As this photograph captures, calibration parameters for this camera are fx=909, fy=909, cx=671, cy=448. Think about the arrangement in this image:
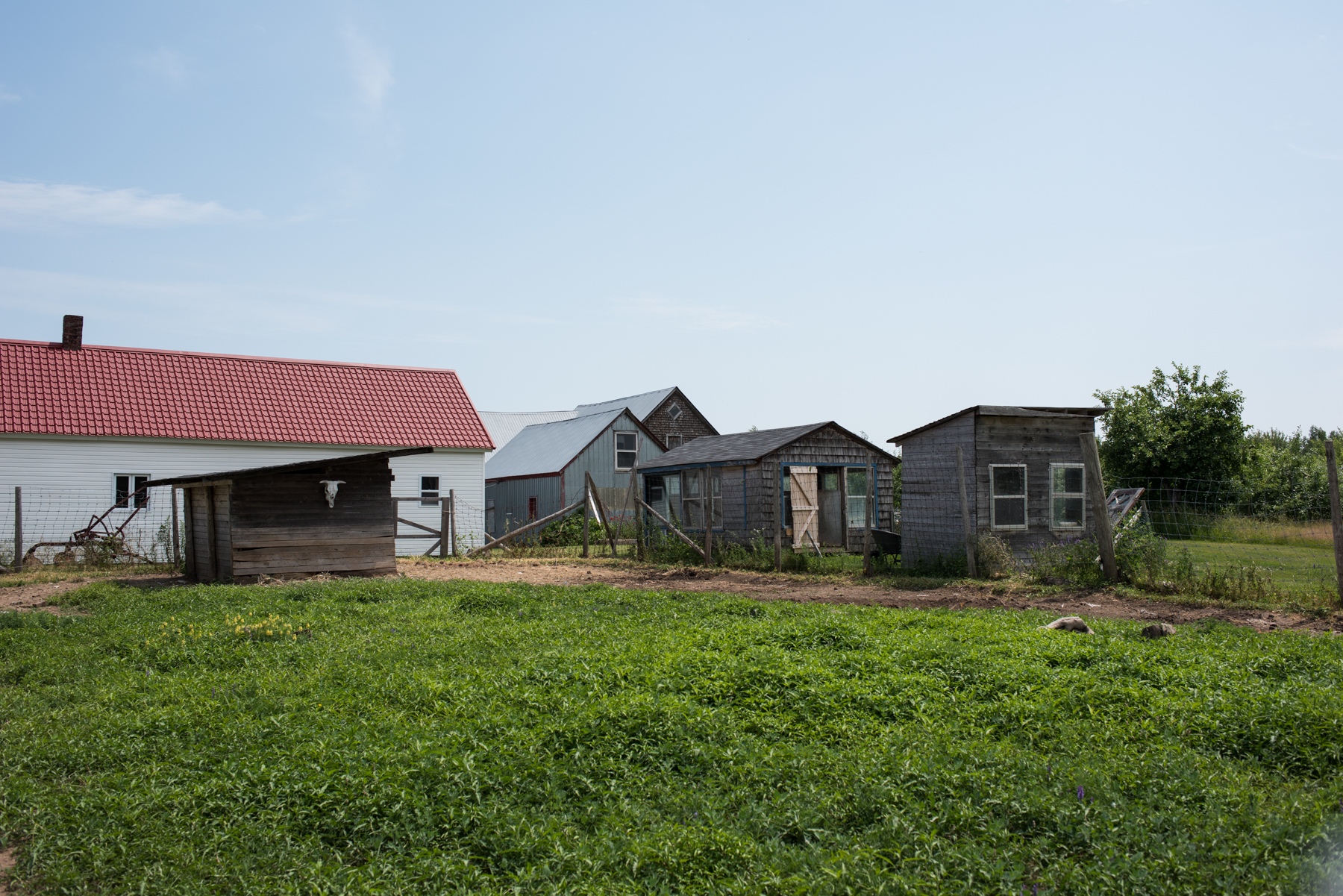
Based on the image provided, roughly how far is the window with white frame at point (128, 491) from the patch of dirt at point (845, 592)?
25.3 feet

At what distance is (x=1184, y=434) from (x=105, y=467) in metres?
35.8

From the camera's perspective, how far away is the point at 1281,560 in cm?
1478

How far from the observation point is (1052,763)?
512 centimetres

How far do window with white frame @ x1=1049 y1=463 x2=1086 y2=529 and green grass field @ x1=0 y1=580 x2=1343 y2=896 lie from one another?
933 cm

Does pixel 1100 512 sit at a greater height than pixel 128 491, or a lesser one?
lesser

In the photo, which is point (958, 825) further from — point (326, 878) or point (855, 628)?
point (855, 628)

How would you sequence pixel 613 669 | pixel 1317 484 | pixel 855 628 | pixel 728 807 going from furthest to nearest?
1. pixel 1317 484
2. pixel 855 628
3. pixel 613 669
4. pixel 728 807

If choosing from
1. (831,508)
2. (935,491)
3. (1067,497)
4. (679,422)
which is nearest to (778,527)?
(935,491)

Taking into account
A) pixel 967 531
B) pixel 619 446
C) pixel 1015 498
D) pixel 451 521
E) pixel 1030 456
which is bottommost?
pixel 967 531

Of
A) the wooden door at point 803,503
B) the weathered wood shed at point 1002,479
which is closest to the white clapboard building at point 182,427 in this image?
the wooden door at point 803,503

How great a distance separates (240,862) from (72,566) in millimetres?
19331

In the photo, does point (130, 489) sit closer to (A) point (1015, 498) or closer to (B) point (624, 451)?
(B) point (624, 451)

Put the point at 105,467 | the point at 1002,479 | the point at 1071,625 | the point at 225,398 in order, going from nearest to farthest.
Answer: the point at 1071,625
the point at 1002,479
the point at 105,467
the point at 225,398

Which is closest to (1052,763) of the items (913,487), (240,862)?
(240,862)
